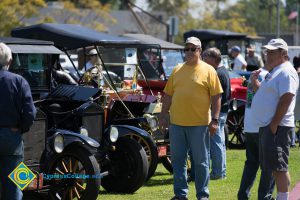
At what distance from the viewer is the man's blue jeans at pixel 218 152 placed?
10.9 meters

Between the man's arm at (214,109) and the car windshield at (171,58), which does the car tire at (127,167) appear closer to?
the man's arm at (214,109)

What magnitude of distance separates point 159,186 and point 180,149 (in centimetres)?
198

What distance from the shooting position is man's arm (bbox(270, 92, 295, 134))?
7.67m

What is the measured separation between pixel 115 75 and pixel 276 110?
5.37 m

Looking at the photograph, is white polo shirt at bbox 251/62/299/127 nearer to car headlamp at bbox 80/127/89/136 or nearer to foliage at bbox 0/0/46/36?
car headlamp at bbox 80/127/89/136

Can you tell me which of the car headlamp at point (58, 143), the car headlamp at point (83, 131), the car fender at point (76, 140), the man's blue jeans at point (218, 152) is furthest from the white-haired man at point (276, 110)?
the man's blue jeans at point (218, 152)

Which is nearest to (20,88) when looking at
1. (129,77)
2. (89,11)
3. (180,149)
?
(180,149)

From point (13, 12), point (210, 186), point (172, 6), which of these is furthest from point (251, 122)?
point (172, 6)

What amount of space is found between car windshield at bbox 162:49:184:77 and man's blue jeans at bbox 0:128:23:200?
805 cm

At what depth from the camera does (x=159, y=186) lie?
10.7 metres

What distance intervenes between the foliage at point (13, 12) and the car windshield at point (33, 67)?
84.0 ft

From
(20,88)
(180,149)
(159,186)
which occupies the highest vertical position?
(20,88)

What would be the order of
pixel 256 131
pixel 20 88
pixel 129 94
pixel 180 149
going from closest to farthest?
pixel 20 88, pixel 256 131, pixel 180 149, pixel 129 94

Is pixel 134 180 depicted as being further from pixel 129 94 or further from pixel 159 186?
pixel 129 94
